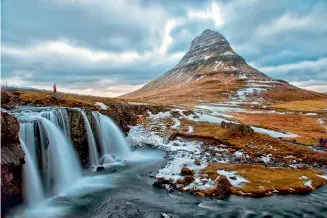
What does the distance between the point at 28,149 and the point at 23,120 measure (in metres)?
4.15

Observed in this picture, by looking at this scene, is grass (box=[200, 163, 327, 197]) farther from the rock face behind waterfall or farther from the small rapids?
the rock face behind waterfall

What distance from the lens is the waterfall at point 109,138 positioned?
131 ft

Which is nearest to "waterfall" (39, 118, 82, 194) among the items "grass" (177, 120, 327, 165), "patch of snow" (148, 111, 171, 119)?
"grass" (177, 120, 327, 165)

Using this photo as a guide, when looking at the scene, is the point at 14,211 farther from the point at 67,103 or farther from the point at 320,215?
the point at 67,103

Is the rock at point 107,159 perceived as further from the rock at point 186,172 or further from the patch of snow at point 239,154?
the patch of snow at point 239,154

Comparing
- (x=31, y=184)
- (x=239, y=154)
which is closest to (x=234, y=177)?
(x=239, y=154)

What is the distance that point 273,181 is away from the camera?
90.9ft

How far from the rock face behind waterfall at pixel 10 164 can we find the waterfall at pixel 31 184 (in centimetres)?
58

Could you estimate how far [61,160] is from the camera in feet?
93.6

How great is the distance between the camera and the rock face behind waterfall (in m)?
19.6

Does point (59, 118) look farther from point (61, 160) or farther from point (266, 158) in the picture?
point (266, 158)

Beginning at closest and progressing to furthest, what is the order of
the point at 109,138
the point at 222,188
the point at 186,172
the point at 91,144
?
the point at 222,188
the point at 186,172
the point at 91,144
the point at 109,138

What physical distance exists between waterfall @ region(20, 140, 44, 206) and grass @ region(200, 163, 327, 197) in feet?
54.7

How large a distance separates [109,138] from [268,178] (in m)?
24.4
